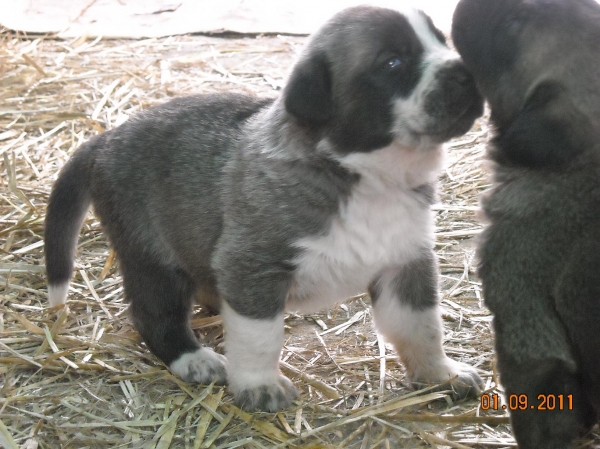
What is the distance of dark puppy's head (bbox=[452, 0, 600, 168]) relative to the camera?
3268 mm

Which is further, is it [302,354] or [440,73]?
[302,354]

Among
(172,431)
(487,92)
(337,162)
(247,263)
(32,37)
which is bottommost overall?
(32,37)

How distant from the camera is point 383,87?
12.1ft

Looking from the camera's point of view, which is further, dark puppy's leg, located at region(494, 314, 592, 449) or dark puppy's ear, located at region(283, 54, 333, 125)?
dark puppy's ear, located at region(283, 54, 333, 125)

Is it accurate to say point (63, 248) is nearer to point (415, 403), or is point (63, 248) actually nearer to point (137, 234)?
point (137, 234)

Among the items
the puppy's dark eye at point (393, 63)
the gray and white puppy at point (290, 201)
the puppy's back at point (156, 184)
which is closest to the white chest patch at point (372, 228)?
the gray and white puppy at point (290, 201)

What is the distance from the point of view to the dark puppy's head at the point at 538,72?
3268 mm

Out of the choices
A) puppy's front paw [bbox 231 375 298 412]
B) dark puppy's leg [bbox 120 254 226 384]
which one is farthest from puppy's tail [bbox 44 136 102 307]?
puppy's front paw [bbox 231 375 298 412]

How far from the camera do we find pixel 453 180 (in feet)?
19.7

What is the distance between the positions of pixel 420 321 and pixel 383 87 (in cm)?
114

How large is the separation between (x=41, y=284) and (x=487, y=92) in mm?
2846

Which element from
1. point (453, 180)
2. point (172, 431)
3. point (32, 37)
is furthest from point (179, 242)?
point (32, 37)
